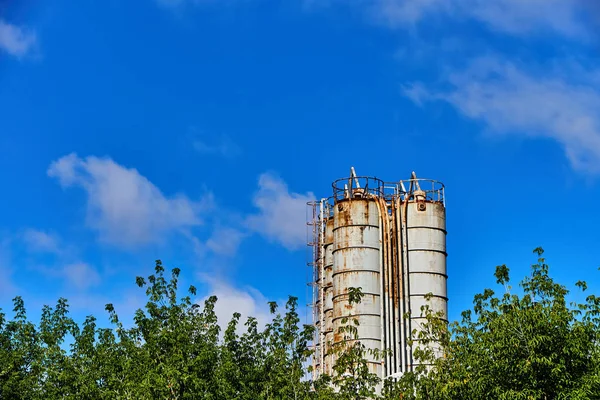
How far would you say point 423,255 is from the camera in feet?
152

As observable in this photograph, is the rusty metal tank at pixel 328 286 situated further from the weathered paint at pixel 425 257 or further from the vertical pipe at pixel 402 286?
the weathered paint at pixel 425 257

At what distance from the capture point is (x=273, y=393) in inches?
1321

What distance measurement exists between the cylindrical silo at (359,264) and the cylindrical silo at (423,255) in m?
1.74

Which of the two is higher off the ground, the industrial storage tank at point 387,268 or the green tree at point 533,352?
the industrial storage tank at point 387,268

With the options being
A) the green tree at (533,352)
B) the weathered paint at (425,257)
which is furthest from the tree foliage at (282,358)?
the weathered paint at (425,257)

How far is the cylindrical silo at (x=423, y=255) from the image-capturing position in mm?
45378

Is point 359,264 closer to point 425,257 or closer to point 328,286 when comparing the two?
point 425,257

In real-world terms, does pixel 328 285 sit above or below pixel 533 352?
above

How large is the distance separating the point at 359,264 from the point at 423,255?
3.62 meters

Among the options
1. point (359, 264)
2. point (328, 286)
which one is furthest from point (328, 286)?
point (359, 264)

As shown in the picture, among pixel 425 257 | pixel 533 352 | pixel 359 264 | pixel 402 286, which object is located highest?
pixel 425 257

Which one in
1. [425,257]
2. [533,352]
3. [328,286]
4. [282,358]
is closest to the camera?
[533,352]

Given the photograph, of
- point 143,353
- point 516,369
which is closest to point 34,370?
point 143,353

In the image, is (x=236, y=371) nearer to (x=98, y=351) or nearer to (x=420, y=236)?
(x=98, y=351)
